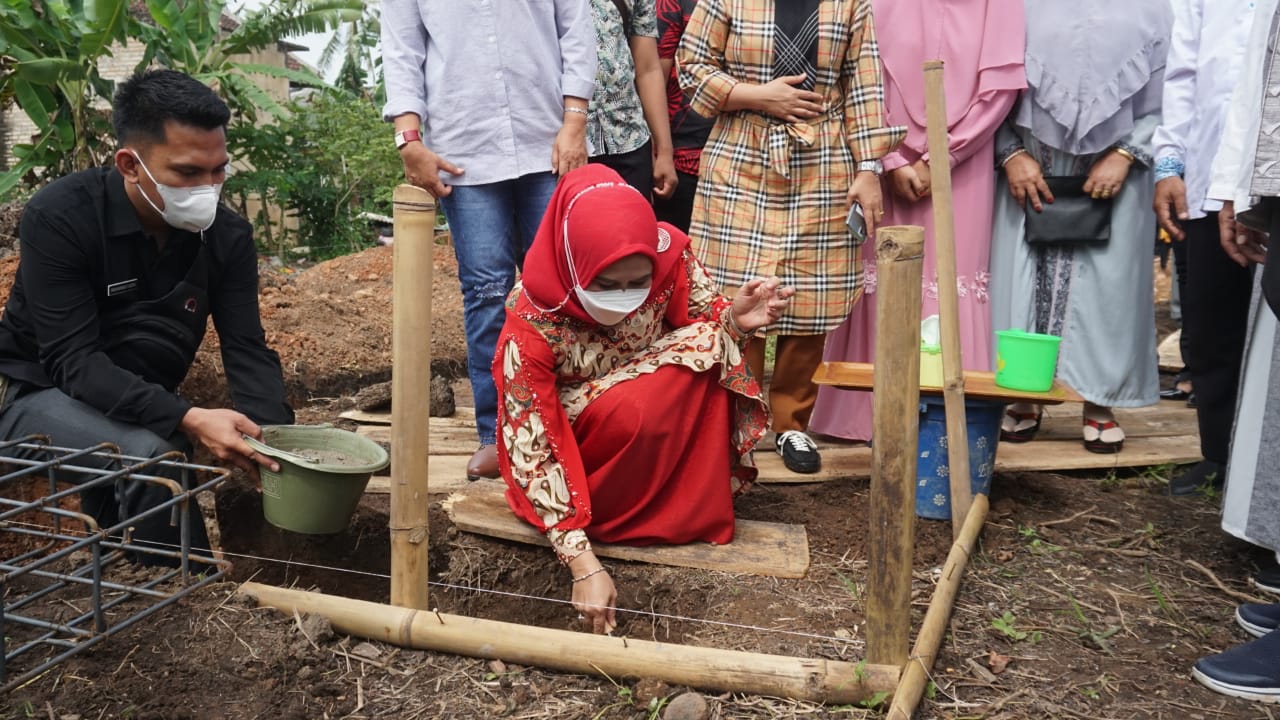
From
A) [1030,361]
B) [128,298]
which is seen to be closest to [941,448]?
[1030,361]

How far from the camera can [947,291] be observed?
290 centimetres

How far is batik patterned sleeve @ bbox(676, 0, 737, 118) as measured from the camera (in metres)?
3.33

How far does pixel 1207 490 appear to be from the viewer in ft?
11.2

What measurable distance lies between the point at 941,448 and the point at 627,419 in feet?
3.48

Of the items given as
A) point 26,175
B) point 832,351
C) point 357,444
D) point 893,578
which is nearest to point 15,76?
point 26,175

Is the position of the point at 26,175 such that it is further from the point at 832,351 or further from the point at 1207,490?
the point at 1207,490

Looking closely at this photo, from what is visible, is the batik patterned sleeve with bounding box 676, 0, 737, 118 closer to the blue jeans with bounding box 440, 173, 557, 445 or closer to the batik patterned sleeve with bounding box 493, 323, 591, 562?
the blue jeans with bounding box 440, 173, 557, 445

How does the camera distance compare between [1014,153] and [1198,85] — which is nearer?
[1198,85]

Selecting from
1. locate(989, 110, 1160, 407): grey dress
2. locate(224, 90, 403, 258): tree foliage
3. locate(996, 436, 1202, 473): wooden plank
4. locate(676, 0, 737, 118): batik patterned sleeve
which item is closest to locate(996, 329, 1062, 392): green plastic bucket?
locate(996, 436, 1202, 473): wooden plank

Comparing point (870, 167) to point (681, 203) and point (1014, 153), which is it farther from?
point (681, 203)

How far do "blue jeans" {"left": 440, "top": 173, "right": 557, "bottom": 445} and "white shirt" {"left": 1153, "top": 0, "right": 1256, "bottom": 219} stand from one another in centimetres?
214

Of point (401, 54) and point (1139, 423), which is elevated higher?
point (401, 54)

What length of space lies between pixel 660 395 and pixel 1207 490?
2080mm

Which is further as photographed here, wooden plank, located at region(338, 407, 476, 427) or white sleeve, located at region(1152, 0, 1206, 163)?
wooden plank, located at region(338, 407, 476, 427)
